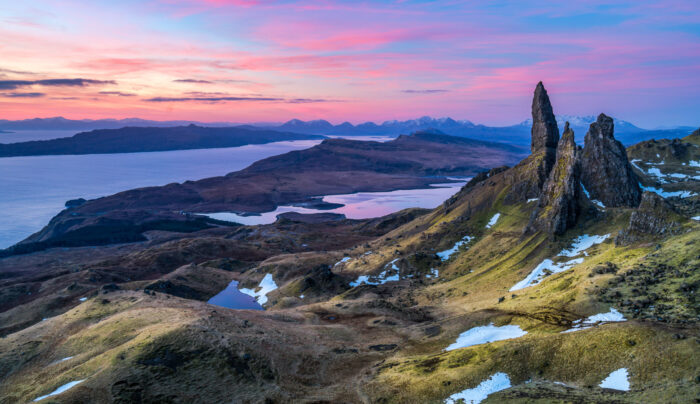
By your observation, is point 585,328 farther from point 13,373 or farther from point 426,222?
point 426,222

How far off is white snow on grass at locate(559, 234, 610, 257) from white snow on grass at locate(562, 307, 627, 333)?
36347mm

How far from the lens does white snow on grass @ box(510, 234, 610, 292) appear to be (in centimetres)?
8156

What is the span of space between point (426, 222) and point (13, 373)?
4976 inches

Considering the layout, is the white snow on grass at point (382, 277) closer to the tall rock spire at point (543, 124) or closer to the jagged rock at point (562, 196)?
the jagged rock at point (562, 196)

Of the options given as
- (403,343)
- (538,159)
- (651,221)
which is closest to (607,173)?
(538,159)

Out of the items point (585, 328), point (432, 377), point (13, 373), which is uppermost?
point (585, 328)

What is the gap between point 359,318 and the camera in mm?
85750

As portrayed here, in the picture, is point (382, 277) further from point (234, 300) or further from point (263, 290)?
point (234, 300)

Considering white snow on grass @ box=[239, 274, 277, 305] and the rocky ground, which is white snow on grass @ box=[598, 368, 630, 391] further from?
white snow on grass @ box=[239, 274, 277, 305]

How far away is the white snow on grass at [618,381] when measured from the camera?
126 feet

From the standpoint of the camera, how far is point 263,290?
138 m

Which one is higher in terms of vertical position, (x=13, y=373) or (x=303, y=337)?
(x=303, y=337)

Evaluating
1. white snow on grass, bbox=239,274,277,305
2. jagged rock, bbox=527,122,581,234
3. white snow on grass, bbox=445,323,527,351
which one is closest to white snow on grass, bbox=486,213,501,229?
jagged rock, bbox=527,122,581,234

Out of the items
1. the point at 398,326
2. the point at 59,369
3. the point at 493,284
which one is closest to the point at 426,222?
the point at 493,284
